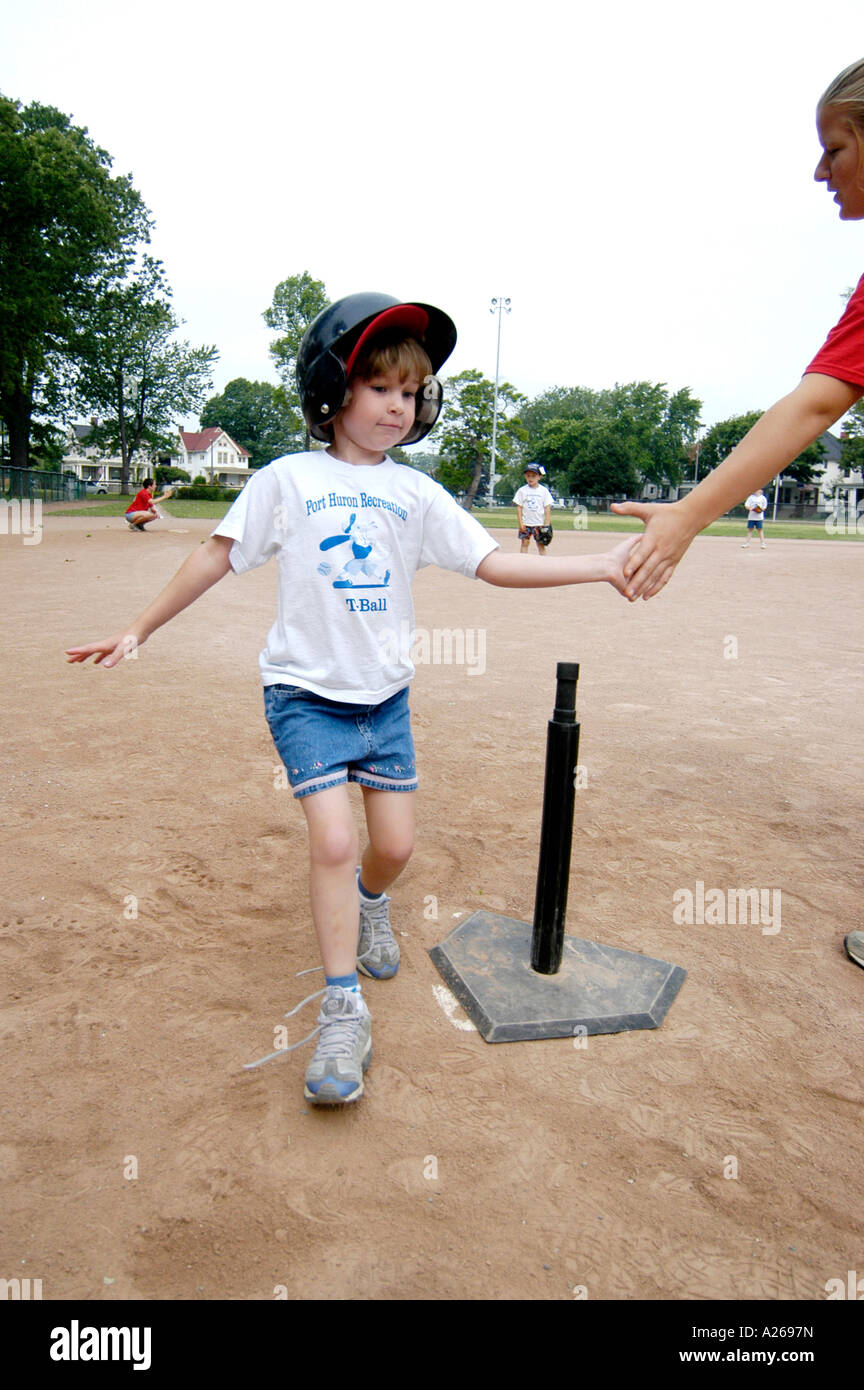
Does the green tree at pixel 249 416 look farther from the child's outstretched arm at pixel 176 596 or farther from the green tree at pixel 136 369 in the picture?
the child's outstretched arm at pixel 176 596

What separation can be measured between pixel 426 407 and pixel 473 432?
2520 inches

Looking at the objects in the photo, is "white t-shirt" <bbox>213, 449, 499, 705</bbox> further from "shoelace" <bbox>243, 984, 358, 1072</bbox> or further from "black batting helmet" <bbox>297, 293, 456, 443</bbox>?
"shoelace" <bbox>243, 984, 358, 1072</bbox>

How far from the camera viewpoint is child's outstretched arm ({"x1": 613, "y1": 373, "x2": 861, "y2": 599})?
2.23m

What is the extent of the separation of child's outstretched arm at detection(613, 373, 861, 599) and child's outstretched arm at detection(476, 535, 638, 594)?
0.04m

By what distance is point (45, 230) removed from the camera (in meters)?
32.5

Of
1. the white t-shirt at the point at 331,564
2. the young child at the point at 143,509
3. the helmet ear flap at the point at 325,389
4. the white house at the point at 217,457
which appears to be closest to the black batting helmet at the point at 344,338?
the helmet ear flap at the point at 325,389

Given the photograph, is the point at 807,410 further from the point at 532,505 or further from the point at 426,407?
the point at 532,505

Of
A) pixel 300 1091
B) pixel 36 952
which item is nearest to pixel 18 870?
pixel 36 952

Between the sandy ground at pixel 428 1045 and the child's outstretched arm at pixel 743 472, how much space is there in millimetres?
1289

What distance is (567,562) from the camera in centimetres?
230

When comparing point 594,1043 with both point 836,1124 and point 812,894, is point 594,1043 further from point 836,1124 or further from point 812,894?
point 812,894

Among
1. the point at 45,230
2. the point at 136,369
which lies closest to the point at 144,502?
the point at 45,230

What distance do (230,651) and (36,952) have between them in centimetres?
469
